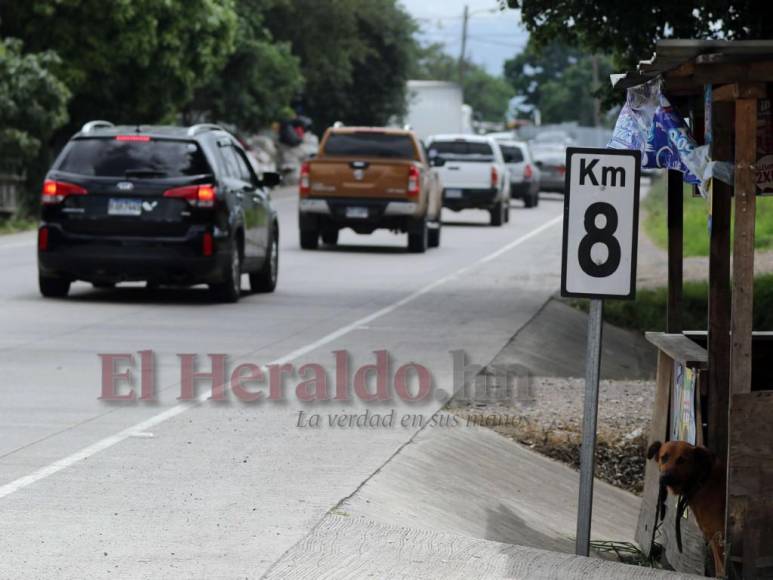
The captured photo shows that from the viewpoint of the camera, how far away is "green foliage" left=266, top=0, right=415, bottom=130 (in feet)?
200

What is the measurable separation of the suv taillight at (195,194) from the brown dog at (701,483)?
1002 centimetres

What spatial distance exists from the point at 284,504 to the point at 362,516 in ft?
1.37

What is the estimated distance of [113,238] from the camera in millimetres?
17469

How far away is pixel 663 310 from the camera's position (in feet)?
63.9

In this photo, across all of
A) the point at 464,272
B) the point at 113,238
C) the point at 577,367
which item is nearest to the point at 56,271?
the point at 113,238

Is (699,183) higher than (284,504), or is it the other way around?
(699,183)

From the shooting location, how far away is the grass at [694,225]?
28.1m

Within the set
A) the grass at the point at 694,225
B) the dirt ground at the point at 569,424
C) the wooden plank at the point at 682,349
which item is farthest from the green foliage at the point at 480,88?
the wooden plank at the point at 682,349

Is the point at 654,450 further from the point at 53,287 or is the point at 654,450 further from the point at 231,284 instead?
the point at 53,287

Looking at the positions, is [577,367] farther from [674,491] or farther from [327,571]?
[327,571]

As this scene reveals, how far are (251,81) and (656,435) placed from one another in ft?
147

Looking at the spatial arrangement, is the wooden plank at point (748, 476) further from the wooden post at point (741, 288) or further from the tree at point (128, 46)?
the tree at point (128, 46)

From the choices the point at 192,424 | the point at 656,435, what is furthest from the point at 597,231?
the point at 192,424

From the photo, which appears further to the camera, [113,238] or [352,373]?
[113,238]
